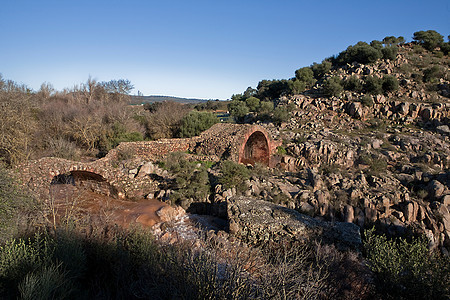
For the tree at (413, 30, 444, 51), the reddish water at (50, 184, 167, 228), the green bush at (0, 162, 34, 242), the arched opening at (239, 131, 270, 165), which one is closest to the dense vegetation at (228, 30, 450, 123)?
the tree at (413, 30, 444, 51)

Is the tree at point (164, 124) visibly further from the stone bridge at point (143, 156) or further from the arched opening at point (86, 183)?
the arched opening at point (86, 183)

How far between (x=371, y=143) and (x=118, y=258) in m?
17.6

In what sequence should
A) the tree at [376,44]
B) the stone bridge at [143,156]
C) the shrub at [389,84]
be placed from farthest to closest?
the tree at [376,44] → the shrub at [389,84] → the stone bridge at [143,156]

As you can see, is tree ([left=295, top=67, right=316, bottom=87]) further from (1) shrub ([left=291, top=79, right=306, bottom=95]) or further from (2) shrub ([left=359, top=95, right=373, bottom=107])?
(2) shrub ([left=359, top=95, right=373, bottom=107])

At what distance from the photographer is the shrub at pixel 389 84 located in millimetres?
22906

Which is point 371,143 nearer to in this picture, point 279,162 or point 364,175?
point 364,175

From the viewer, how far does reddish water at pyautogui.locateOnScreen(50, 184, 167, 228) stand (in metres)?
8.92

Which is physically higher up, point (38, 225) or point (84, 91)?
point (84, 91)

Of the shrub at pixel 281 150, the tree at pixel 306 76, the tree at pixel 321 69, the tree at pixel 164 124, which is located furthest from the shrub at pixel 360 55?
the tree at pixel 164 124

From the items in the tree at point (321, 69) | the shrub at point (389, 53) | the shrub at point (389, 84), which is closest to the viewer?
the shrub at point (389, 84)

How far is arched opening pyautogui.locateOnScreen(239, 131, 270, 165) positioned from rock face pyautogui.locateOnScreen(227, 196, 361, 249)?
7.73m

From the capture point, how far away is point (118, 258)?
17.0 feet

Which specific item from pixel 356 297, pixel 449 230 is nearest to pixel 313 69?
pixel 449 230

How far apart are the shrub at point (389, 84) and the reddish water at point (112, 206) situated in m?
23.4
